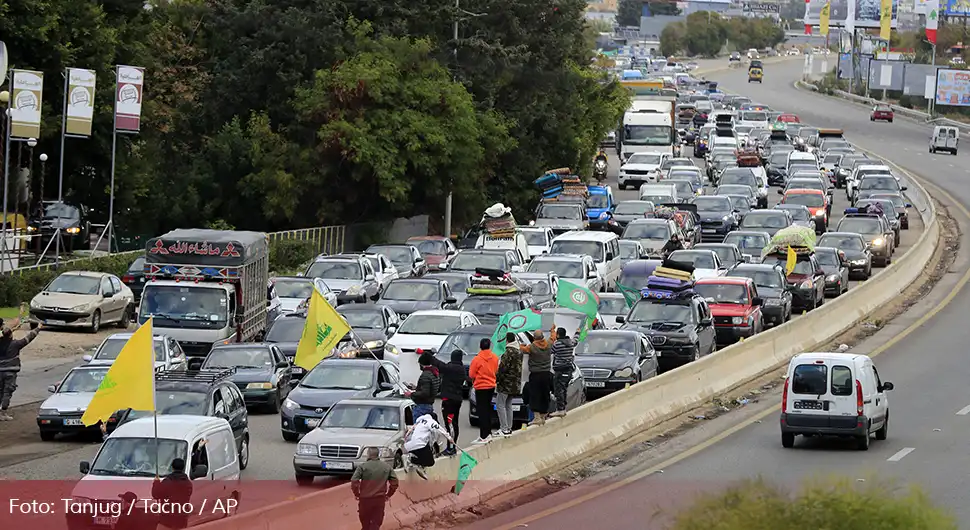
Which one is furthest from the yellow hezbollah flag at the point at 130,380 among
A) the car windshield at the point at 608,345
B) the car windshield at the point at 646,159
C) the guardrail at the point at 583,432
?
the car windshield at the point at 646,159

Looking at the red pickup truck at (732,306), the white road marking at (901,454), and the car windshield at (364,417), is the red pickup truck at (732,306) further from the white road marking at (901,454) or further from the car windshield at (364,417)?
the car windshield at (364,417)

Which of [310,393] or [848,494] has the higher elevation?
[848,494]

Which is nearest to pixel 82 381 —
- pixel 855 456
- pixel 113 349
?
pixel 113 349

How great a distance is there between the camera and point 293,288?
3759 cm

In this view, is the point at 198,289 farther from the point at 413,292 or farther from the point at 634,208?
the point at 634,208

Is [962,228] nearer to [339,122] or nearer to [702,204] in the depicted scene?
[702,204]

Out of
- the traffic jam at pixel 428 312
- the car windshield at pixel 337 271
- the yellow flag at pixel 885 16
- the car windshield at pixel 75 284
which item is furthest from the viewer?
the yellow flag at pixel 885 16

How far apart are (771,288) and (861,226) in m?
14.0

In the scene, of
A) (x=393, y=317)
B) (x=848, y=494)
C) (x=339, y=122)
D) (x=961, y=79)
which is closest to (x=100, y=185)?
(x=339, y=122)

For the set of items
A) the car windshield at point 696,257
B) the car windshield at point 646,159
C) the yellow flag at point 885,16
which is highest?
the yellow flag at point 885,16

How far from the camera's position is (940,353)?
37.8 m

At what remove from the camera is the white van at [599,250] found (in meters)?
41.9

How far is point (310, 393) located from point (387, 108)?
98.6 feet

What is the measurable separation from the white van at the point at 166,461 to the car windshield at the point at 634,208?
37901 millimetres
